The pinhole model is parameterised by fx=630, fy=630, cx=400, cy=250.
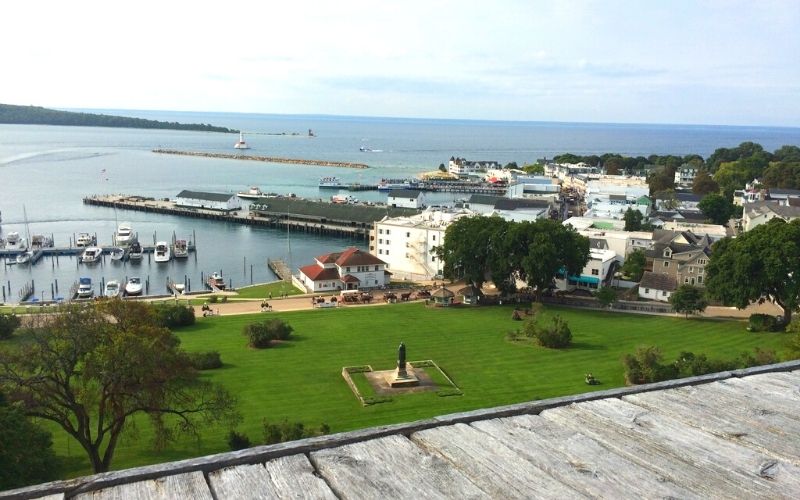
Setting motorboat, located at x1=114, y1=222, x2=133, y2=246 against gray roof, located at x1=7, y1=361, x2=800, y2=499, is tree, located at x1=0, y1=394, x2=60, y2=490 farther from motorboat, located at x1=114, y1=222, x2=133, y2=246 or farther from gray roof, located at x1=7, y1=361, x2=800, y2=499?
motorboat, located at x1=114, y1=222, x2=133, y2=246

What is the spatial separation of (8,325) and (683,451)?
112ft

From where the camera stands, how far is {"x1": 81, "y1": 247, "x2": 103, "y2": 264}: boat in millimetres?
59969

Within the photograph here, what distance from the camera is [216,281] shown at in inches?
2061

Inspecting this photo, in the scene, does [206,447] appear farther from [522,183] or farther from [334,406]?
[522,183]

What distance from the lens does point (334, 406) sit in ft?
78.9

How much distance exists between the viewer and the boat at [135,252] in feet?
202

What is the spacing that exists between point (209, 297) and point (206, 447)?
86.4 feet

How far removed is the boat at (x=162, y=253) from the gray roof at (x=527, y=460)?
61.6m

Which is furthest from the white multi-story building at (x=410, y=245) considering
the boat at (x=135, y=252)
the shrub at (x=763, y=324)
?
the shrub at (x=763, y=324)

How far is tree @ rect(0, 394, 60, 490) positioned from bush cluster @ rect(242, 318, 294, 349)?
1563 cm

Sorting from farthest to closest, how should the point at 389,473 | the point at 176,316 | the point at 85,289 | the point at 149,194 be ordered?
the point at 149,194 → the point at 85,289 → the point at 176,316 → the point at 389,473

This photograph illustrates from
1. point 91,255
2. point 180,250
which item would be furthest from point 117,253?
point 180,250

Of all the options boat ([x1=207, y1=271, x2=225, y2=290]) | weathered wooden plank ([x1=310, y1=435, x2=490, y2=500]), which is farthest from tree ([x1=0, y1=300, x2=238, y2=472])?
boat ([x1=207, y1=271, x2=225, y2=290])

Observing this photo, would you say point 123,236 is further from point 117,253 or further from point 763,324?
point 763,324
